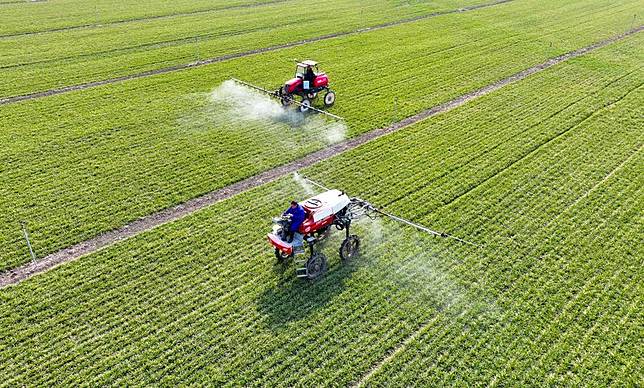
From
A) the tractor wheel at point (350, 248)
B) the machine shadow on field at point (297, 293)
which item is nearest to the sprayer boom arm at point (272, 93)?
the tractor wheel at point (350, 248)

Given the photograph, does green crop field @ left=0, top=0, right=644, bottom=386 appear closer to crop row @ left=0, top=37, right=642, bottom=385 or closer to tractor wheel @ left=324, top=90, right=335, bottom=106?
crop row @ left=0, top=37, right=642, bottom=385

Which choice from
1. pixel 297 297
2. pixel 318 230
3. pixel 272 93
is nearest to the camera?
pixel 297 297

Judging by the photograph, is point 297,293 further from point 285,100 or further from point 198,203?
point 285,100

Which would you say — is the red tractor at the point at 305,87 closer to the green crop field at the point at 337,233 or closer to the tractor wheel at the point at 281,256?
the green crop field at the point at 337,233

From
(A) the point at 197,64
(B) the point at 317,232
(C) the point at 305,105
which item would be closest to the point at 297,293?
(B) the point at 317,232

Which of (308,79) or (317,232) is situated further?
(308,79)

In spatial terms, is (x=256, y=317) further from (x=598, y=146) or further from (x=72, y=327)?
(x=598, y=146)

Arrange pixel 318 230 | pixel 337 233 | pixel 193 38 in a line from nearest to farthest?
pixel 318 230 → pixel 337 233 → pixel 193 38
